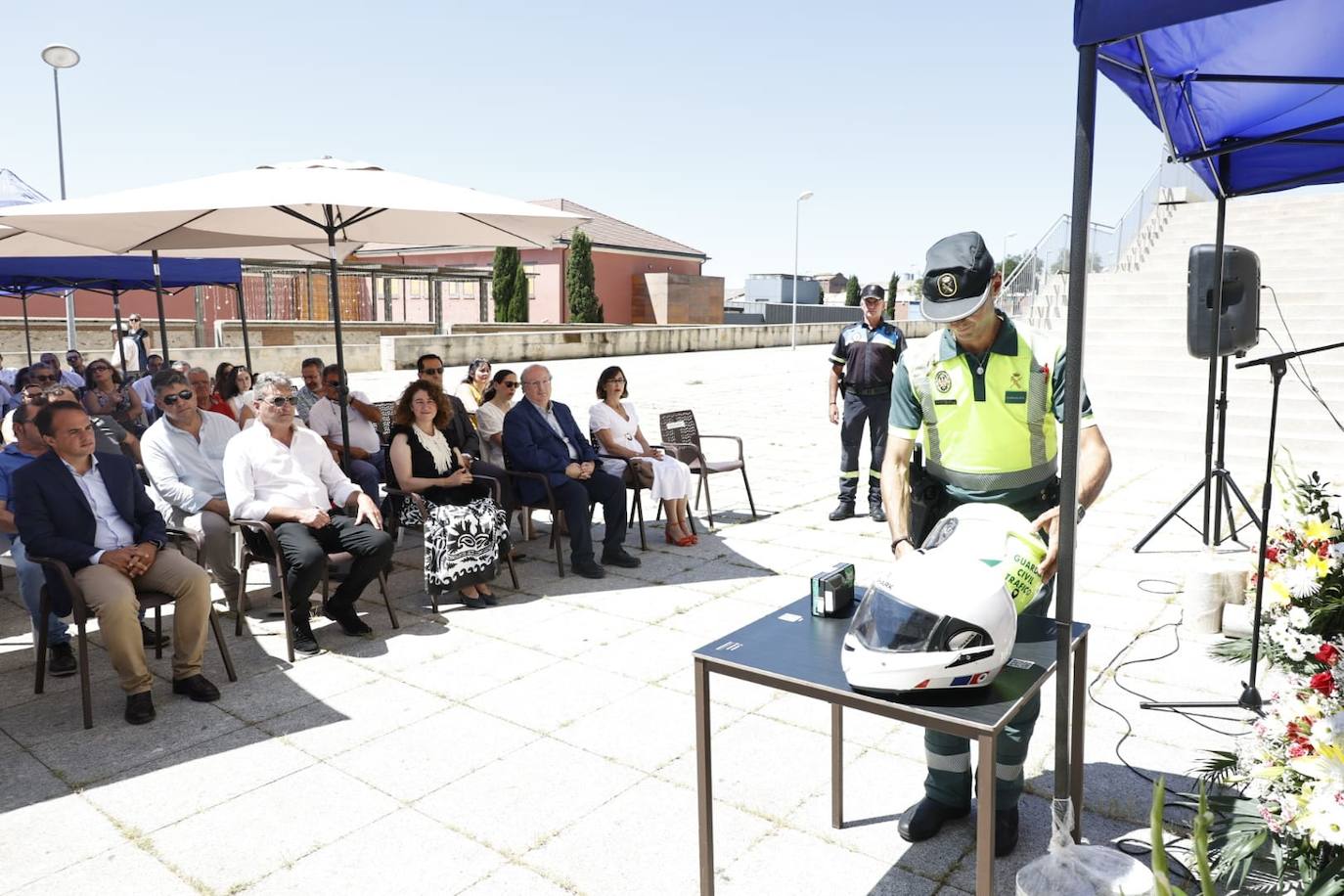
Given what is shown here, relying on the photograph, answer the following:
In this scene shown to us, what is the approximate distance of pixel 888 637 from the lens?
2.09 meters

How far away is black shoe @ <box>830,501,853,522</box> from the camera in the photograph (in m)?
7.67

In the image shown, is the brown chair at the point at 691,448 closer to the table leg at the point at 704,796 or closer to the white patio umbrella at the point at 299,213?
the white patio umbrella at the point at 299,213

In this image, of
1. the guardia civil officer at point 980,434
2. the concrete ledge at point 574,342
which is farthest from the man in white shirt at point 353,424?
the concrete ledge at point 574,342

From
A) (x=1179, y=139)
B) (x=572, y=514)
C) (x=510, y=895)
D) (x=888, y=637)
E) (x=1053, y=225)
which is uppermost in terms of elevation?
(x=1053, y=225)

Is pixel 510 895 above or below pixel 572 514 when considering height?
below

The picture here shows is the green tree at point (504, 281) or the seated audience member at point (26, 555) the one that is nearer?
the seated audience member at point (26, 555)

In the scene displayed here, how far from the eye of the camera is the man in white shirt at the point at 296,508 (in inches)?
192

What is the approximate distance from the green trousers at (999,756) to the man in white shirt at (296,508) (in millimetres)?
3231

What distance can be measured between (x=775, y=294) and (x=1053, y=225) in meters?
40.9

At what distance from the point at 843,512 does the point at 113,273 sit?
9.74 metres

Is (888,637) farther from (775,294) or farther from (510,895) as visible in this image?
(775,294)

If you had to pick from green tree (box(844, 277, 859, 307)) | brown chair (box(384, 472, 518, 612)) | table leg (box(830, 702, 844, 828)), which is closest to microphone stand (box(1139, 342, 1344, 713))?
table leg (box(830, 702, 844, 828))

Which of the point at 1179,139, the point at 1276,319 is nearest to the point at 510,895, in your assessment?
the point at 1179,139

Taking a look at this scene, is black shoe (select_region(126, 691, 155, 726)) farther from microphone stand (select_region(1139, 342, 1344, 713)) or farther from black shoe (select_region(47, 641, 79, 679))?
microphone stand (select_region(1139, 342, 1344, 713))
